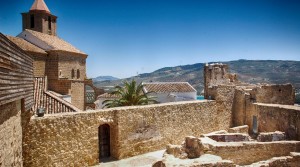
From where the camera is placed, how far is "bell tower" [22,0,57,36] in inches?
1165

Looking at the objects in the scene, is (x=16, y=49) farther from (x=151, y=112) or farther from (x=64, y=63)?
(x=64, y=63)

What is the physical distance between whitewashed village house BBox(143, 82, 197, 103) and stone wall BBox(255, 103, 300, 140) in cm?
1933

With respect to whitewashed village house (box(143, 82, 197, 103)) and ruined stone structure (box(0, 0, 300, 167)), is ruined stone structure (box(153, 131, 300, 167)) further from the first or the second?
whitewashed village house (box(143, 82, 197, 103))

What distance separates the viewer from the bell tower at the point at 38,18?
1165 inches

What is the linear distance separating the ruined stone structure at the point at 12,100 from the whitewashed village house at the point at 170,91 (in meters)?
25.0

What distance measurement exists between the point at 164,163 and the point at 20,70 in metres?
6.02

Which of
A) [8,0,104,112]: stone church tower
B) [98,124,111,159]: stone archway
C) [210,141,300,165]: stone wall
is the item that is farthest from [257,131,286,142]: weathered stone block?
[8,0,104,112]: stone church tower

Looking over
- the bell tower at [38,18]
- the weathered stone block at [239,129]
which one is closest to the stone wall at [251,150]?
the weathered stone block at [239,129]

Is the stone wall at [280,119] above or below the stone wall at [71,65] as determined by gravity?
below

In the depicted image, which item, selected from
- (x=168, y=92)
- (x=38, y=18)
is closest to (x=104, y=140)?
(x=38, y=18)

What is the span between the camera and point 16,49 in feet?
26.9

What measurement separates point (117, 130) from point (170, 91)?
2275cm

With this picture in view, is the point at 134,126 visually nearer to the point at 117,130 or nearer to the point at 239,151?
the point at 117,130

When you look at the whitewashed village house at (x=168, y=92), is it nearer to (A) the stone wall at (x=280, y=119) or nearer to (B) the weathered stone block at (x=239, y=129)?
(B) the weathered stone block at (x=239, y=129)
